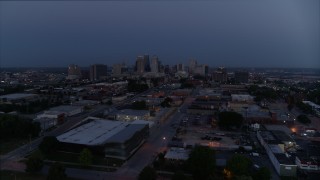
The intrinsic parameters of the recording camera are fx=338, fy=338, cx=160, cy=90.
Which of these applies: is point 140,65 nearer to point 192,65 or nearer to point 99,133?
point 192,65

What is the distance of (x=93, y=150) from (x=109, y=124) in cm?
156

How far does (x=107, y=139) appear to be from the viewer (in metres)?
6.00

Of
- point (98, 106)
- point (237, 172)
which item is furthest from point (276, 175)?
point (98, 106)

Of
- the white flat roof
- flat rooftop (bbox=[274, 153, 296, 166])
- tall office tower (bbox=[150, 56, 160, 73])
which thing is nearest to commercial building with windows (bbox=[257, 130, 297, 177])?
flat rooftop (bbox=[274, 153, 296, 166])

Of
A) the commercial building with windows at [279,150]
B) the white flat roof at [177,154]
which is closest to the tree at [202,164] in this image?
the white flat roof at [177,154]

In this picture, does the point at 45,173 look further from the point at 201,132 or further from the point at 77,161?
the point at 201,132

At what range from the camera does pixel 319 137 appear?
7.61m

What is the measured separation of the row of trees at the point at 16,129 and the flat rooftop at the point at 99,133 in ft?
2.58

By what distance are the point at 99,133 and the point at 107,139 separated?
0.61 metres

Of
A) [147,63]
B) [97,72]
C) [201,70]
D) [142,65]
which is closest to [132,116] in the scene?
[97,72]

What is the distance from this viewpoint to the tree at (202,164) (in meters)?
4.69

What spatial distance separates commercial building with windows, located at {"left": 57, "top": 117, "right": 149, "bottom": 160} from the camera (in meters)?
5.72

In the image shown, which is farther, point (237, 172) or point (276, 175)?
point (276, 175)

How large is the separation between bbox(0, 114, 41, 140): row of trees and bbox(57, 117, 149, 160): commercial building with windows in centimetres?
84
